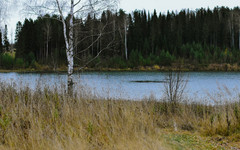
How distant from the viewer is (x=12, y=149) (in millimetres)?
3553

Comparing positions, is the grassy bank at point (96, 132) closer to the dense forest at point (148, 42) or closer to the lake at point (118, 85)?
the lake at point (118, 85)

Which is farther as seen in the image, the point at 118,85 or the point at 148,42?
the point at 148,42

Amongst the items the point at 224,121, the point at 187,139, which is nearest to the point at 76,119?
the point at 187,139

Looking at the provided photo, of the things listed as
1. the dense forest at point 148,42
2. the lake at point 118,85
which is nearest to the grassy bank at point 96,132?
the lake at point 118,85

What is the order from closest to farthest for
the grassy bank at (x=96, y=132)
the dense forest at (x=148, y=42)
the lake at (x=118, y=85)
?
the grassy bank at (x=96, y=132), the lake at (x=118, y=85), the dense forest at (x=148, y=42)

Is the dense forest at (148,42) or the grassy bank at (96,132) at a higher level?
the dense forest at (148,42)

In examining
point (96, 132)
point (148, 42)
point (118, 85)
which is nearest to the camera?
point (96, 132)

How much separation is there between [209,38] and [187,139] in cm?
6983

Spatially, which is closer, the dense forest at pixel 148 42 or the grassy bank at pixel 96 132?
the grassy bank at pixel 96 132

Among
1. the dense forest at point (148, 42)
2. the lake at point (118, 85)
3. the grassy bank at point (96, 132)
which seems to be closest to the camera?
the grassy bank at point (96, 132)

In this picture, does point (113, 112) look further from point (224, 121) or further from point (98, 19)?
point (98, 19)

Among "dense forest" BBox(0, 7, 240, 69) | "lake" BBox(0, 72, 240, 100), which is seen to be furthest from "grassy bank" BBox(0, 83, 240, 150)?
"dense forest" BBox(0, 7, 240, 69)

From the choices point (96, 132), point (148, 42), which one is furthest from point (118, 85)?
point (148, 42)

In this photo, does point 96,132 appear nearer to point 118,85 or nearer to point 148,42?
point 118,85
